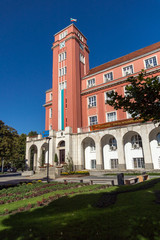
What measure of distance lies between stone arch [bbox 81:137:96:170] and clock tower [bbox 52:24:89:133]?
3109mm

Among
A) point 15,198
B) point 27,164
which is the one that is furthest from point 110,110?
point 15,198

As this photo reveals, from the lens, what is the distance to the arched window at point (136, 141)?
25125 millimetres

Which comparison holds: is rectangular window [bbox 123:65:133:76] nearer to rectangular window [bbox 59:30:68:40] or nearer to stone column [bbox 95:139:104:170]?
stone column [bbox 95:139:104:170]

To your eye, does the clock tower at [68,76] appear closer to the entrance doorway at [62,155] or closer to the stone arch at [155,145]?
the entrance doorway at [62,155]

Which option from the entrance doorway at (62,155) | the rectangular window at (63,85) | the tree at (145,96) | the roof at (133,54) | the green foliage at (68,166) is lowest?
the green foliage at (68,166)

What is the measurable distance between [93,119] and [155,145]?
12.6 metres

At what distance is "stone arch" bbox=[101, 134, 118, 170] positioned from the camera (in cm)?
2709

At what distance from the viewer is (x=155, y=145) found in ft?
77.6

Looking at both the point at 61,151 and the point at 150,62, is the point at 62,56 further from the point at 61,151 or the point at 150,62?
the point at 61,151

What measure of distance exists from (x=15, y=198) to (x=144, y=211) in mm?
8106

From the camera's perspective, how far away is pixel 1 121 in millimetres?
41188

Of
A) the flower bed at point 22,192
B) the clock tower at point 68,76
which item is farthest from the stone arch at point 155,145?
the flower bed at point 22,192

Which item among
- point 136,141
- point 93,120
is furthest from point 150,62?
point 93,120

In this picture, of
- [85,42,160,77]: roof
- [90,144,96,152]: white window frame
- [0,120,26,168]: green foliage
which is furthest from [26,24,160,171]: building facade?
[0,120,26,168]: green foliage
